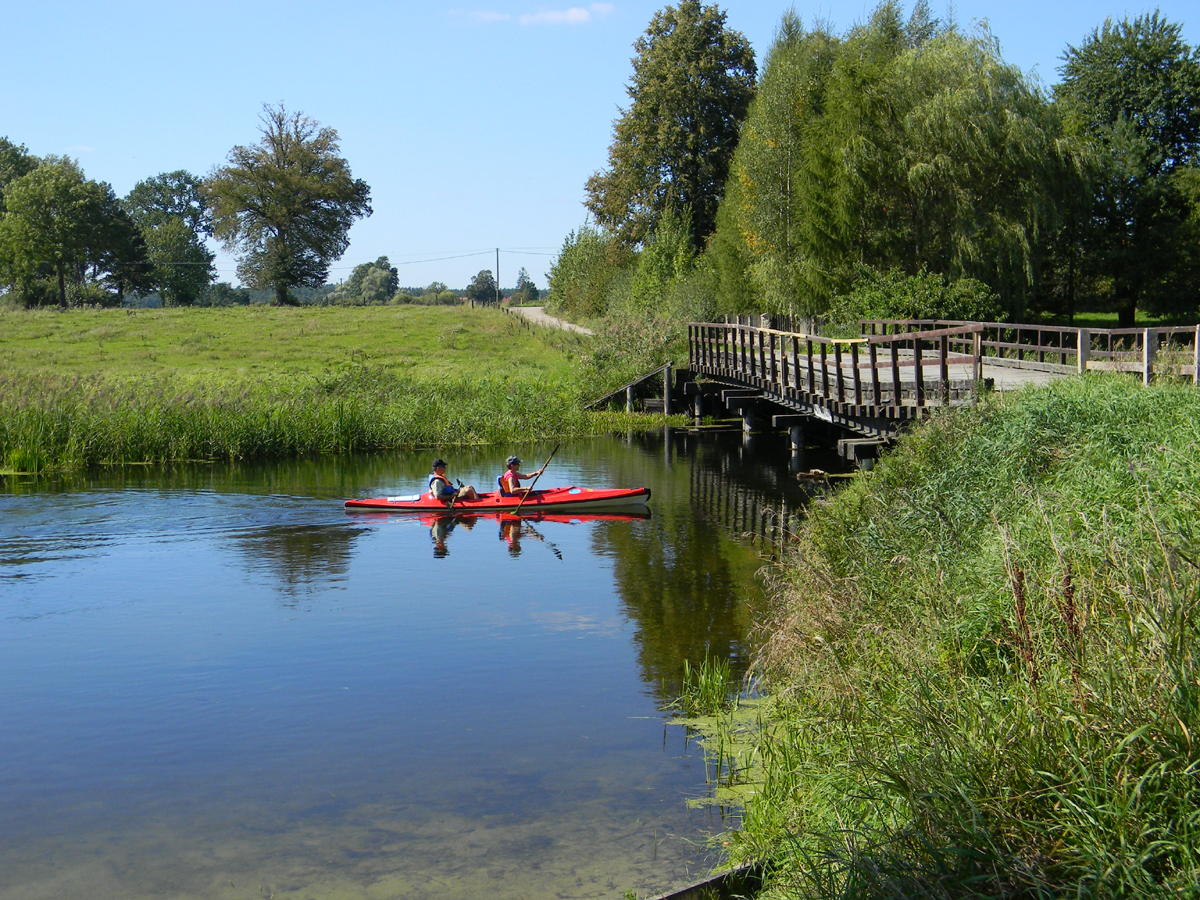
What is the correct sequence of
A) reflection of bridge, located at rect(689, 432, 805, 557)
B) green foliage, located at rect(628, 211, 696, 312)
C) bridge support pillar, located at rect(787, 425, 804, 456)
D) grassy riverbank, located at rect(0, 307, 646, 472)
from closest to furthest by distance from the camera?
reflection of bridge, located at rect(689, 432, 805, 557) → grassy riverbank, located at rect(0, 307, 646, 472) → bridge support pillar, located at rect(787, 425, 804, 456) → green foliage, located at rect(628, 211, 696, 312)

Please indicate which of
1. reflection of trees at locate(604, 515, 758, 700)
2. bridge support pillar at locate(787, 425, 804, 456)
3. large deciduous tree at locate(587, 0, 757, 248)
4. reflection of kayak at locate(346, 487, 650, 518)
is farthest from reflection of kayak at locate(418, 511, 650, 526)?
large deciduous tree at locate(587, 0, 757, 248)

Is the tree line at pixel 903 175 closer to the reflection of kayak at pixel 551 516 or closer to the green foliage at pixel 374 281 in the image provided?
the reflection of kayak at pixel 551 516

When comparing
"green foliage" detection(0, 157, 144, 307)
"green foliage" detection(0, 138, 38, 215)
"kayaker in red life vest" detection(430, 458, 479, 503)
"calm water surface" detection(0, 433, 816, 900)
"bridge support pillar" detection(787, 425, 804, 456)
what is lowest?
"calm water surface" detection(0, 433, 816, 900)

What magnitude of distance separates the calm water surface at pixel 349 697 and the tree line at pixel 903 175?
1952 centimetres

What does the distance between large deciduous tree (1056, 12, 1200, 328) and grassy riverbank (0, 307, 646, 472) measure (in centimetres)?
2159

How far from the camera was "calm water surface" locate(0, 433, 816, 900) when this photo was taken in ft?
21.0

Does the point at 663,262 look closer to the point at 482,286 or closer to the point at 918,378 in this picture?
the point at 918,378

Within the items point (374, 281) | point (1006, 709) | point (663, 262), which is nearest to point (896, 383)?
point (1006, 709)

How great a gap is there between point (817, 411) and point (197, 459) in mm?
13391

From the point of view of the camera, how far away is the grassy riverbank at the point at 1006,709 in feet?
14.3

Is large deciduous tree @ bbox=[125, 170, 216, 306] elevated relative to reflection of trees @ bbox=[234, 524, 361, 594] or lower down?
elevated

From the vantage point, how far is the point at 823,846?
4.92 metres

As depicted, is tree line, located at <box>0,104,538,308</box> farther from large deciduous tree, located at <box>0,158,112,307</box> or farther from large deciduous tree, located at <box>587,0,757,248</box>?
large deciduous tree, located at <box>587,0,757,248</box>

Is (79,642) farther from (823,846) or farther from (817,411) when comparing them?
(817,411)
